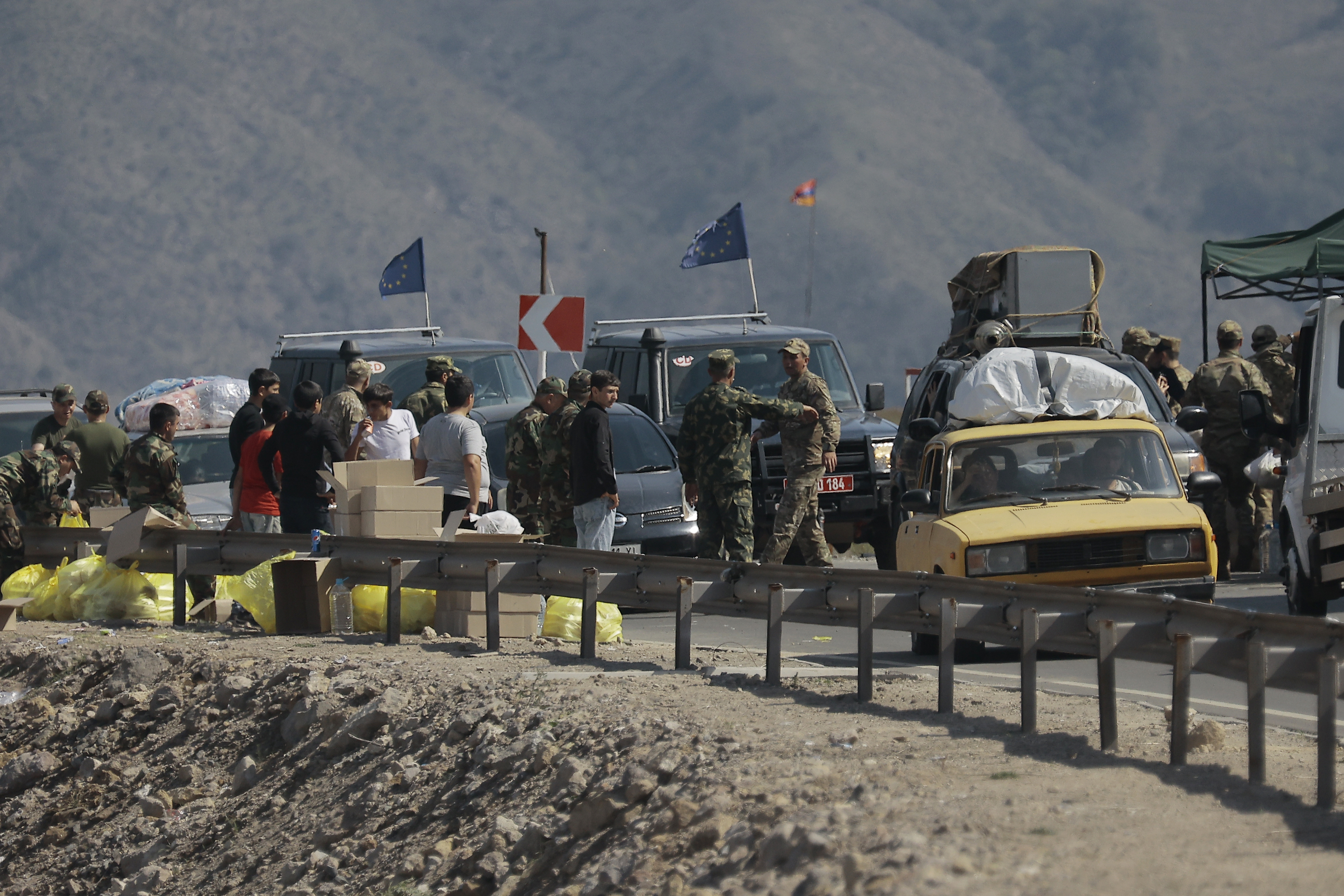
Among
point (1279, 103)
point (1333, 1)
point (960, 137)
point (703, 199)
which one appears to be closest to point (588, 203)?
point (703, 199)

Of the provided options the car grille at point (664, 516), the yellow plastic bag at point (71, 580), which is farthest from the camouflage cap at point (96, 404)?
the car grille at point (664, 516)

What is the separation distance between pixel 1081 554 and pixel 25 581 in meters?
8.00

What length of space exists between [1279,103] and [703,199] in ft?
149

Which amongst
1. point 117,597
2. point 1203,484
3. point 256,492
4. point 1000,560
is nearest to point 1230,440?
point 1203,484

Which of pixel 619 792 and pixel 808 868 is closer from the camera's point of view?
pixel 808 868

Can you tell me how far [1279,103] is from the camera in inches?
4993

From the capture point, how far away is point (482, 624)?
34.3ft

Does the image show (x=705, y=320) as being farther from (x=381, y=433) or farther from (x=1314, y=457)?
(x=1314, y=457)

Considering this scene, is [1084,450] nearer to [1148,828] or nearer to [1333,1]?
[1148,828]

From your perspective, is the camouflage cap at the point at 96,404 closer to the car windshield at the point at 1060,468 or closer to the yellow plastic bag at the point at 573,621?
the yellow plastic bag at the point at 573,621

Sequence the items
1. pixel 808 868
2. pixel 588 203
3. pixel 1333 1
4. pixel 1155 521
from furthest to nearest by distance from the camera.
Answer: pixel 1333 1, pixel 588 203, pixel 1155 521, pixel 808 868

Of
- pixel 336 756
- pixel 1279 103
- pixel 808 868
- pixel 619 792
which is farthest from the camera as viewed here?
pixel 1279 103

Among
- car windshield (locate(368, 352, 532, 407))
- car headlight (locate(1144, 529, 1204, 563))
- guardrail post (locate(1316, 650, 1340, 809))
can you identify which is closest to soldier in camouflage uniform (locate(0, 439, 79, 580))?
car windshield (locate(368, 352, 532, 407))

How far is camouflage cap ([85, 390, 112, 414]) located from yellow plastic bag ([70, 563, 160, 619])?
210cm
